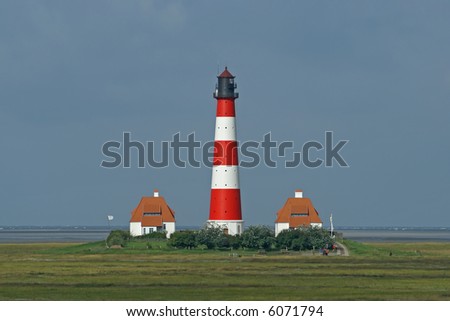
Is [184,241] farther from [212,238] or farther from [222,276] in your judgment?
[222,276]

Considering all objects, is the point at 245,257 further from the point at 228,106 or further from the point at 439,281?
the point at 439,281

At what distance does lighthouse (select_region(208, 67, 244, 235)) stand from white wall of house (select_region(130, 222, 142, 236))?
611 inches

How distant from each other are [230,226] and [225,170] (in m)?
5.10

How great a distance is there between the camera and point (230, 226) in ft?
357

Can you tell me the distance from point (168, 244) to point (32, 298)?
4903 cm

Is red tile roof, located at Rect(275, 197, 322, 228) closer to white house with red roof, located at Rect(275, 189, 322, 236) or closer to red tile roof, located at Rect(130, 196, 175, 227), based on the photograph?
white house with red roof, located at Rect(275, 189, 322, 236)

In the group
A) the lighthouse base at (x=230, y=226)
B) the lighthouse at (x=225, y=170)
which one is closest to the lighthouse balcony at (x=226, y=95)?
the lighthouse at (x=225, y=170)

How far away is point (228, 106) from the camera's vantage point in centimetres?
10844

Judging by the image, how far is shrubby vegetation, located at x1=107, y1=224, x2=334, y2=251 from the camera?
104375 millimetres

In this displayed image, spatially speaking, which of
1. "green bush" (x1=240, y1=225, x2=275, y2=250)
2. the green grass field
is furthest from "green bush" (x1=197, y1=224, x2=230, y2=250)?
the green grass field

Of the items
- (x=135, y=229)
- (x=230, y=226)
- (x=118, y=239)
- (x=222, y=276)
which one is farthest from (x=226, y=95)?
(x=222, y=276)

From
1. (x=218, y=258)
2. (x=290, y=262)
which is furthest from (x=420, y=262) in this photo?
(x=218, y=258)

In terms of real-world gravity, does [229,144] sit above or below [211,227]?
above
